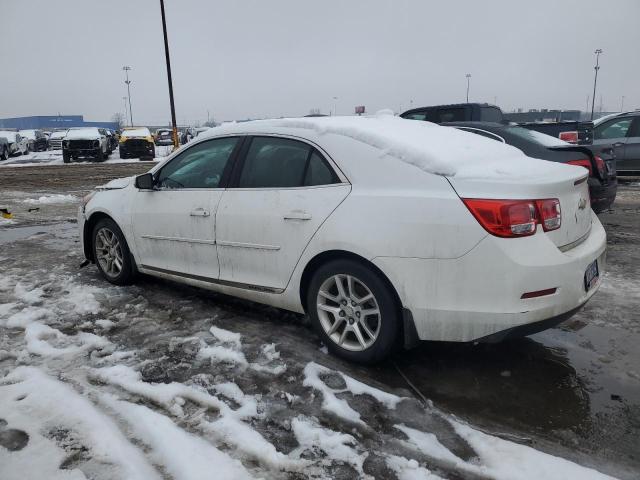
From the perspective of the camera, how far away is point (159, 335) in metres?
3.94

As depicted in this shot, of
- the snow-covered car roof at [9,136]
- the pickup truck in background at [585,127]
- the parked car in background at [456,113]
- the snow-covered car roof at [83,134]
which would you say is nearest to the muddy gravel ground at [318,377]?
the pickup truck in background at [585,127]

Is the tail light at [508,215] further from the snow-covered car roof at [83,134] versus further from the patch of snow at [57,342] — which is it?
the snow-covered car roof at [83,134]

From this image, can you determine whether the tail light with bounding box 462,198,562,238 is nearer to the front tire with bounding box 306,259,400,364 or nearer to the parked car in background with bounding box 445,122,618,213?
the front tire with bounding box 306,259,400,364

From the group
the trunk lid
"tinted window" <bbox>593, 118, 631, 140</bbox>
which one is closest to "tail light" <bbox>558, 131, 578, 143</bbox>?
"tinted window" <bbox>593, 118, 631, 140</bbox>

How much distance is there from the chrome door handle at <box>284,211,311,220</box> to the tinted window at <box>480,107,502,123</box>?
740 centimetres

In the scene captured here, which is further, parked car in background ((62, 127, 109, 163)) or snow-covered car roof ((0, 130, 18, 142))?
snow-covered car roof ((0, 130, 18, 142))

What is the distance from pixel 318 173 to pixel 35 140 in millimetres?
39451

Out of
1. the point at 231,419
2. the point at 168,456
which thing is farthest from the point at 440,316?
the point at 168,456

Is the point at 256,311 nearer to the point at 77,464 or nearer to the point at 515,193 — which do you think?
the point at 77,464

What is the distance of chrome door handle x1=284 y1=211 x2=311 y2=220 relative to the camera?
3447 mm

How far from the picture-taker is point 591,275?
3.23 m

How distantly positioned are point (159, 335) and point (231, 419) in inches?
54.7

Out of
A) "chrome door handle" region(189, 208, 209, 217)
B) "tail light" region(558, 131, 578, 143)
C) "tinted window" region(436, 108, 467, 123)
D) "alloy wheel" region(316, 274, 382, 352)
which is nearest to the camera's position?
"alloy wheel" region(316, 274, 382, 352)

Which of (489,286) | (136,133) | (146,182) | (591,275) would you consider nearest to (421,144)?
(489,286)
